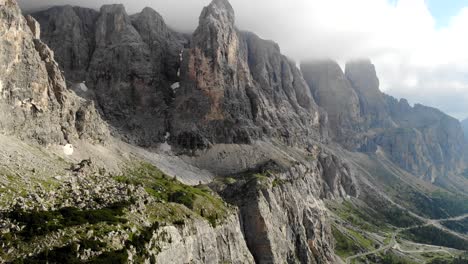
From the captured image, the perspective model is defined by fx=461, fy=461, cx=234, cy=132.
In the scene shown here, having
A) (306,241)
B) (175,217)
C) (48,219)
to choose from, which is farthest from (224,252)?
(306,241)

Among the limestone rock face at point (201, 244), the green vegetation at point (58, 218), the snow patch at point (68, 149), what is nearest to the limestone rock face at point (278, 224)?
the limestone rock face at point (201, 244)

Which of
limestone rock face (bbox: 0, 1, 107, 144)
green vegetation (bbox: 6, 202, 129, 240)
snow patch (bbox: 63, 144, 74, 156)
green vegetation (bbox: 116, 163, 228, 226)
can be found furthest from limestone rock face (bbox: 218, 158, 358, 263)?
green vegetation (bbox: 6, 202, 129, 240)

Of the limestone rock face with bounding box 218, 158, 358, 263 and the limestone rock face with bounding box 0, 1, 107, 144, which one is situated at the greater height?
the limestone rock face with bounding box 0, 1, 107, 144

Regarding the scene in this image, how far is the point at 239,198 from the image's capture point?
153m

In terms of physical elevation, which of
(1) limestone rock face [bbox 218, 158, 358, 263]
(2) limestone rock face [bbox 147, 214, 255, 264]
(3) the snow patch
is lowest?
(1) limestone rock face [bbox 218, 158, 358, 263]

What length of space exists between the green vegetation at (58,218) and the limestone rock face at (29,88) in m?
52.7

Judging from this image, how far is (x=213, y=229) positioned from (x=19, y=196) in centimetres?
4873

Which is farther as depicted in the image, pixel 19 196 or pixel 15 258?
pixel 19 196

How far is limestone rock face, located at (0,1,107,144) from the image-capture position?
125188 mm

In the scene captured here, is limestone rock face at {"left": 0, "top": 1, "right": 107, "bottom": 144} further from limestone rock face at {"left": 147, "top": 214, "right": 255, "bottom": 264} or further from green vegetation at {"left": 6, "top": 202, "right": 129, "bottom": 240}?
limestone rock face at {"left": 147, "top": 214, "right": 255, "bottom": 264}

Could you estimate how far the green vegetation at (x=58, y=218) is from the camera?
64.1 metres

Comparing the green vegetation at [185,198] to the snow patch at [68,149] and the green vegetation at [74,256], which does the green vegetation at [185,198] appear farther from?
the green vegetation at [74,256]

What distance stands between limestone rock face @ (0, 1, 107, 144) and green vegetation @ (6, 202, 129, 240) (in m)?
52.7

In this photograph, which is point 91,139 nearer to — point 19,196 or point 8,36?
point 8,36
